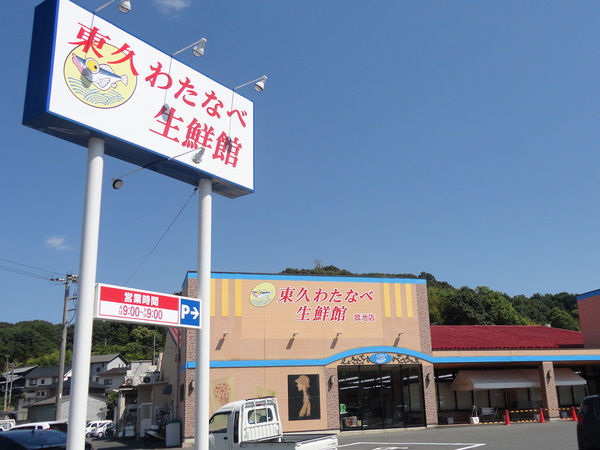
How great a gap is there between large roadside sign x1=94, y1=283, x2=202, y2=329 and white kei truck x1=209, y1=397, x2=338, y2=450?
344 centimetres

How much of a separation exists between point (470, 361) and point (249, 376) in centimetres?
1131

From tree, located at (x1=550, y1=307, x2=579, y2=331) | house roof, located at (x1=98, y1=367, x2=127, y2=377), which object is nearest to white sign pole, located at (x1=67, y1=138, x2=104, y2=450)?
tree, located at (x1=550, y1=307, x2=579, y2=331)

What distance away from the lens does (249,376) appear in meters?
24.1

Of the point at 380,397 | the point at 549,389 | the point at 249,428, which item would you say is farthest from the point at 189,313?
the point at 549,389

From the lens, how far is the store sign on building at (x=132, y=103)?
9.40 metres

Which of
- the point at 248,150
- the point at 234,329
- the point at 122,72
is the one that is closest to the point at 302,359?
the point at 234,329

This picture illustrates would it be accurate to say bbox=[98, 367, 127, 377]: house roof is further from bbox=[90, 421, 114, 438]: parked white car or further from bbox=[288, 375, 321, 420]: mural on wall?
bbox=[288, 375, 321, 420]: mural on wall

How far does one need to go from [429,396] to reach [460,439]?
6.44 metres

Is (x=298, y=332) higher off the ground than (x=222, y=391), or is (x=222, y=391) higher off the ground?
(x=298, y=332)

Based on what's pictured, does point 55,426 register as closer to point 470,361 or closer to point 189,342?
point 189,342

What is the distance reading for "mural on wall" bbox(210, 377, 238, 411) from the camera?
922 inches

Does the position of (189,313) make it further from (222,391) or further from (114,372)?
(114,372)

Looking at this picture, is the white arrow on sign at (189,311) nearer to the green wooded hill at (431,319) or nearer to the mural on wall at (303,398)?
the mural on wall at (303,398)

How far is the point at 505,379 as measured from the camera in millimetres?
29141
